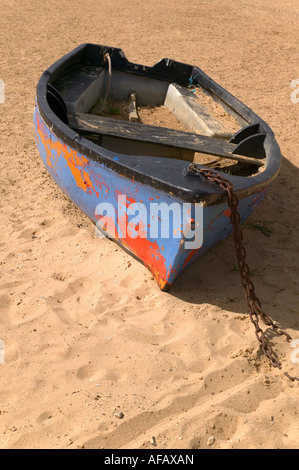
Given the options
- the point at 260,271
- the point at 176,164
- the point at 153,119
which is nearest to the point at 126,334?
the point at 176,164

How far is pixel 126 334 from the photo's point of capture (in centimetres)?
368

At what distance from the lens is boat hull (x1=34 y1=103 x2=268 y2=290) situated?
3820mm

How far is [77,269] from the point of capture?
14.1 feet

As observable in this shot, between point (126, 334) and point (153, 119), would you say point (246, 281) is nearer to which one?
point (126, 334)

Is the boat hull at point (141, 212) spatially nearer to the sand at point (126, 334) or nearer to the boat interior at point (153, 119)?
the sand at point (126, 334)

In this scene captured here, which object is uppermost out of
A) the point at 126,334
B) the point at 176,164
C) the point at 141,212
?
the point at 176,164

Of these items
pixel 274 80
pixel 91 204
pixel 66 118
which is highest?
pixel 66 118

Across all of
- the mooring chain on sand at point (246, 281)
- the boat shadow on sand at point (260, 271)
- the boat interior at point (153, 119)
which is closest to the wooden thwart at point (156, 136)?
the boat interior at point (153, 119)

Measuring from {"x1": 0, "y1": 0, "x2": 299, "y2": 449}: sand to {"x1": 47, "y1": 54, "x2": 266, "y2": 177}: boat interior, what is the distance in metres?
0.72

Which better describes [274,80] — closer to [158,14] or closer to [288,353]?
[158,14]

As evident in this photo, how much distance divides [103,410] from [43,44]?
8.36 metres

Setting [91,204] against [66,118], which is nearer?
[91,204]

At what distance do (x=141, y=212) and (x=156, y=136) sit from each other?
4.53ft

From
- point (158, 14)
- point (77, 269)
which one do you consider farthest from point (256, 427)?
point (158, 14)
